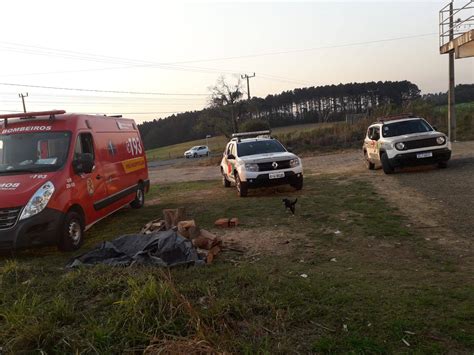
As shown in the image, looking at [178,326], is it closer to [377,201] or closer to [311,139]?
[377,201]

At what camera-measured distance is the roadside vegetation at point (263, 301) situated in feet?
10.9

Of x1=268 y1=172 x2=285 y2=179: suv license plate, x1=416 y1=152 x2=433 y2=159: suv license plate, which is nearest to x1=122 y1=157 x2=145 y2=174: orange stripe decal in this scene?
x1=268 y1=172 x2=285 y2=179: suv license plate

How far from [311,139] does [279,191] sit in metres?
22.8

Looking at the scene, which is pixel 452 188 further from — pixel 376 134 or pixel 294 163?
pixel 376 134

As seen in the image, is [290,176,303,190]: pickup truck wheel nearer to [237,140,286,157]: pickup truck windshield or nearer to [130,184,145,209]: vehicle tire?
[237,140,286,157]: pickup truck windshield

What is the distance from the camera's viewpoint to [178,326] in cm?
350

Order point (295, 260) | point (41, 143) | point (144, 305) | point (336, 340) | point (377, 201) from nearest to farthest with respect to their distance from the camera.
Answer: point (336, 340)
point (144, 305)
point (295, 260)
point (41, 143)
point (377, 201)

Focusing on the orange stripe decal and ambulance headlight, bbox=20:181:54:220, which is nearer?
ambulance headlight, bbox=20:181:54:220

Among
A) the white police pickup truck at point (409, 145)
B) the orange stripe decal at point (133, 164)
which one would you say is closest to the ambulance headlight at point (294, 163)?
the white police pickup truck at point (409, 145)

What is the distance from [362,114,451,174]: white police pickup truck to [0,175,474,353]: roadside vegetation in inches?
296

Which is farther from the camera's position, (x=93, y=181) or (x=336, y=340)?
(x=93, y=181)

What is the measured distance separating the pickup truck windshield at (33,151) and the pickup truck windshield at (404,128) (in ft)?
35.3

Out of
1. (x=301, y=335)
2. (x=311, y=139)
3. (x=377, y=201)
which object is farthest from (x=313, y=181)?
(x=311, y=139)

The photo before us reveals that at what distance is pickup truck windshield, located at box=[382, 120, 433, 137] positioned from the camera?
1432cm
